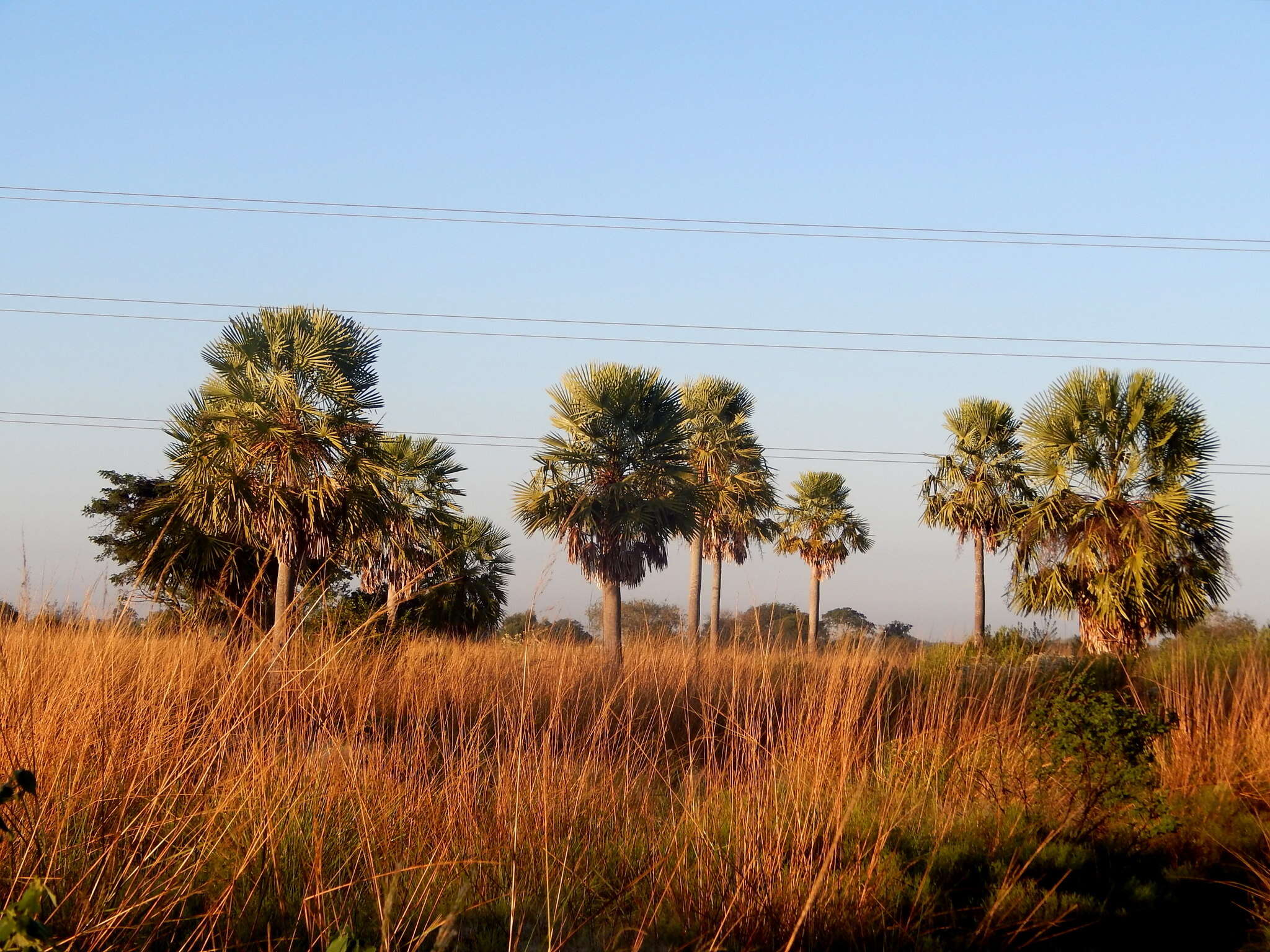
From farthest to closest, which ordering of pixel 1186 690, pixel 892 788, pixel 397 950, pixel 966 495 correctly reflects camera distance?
1. pixel 966 495
2. pixel 1186 690
3. pixel 892 788
4. pixel 397 950

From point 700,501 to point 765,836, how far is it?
80.2ft

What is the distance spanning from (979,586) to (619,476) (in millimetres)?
12264

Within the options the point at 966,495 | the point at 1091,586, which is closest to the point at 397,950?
the point at 1091,586

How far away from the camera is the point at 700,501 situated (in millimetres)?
28469

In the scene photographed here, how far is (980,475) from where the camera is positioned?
101 ft

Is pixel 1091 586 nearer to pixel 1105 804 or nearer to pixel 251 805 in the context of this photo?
pixel 1105 804

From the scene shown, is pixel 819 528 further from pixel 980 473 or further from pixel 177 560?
pixel 177 560

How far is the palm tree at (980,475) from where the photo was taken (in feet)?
100

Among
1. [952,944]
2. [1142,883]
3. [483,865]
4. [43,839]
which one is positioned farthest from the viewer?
[1142,883]

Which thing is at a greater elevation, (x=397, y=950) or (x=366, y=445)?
(x=366, y=445)

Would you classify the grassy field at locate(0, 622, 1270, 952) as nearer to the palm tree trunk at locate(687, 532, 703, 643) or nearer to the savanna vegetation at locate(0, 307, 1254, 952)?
the savanna vegetation at locate(0, 307, 1254, 952)

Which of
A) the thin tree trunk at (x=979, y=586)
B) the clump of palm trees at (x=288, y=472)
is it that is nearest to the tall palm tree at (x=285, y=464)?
the clump of palm trees at (x=288, y=472)

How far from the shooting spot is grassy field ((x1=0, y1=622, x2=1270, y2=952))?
323cm

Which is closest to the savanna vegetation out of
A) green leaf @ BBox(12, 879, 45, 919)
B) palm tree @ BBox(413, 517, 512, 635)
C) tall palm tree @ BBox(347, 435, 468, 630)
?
green leaf @ BBox(12, 879, 45, 919)
